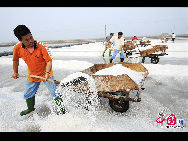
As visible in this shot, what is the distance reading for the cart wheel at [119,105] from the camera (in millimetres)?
3038

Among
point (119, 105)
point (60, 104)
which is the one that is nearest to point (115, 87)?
point (119, 105)

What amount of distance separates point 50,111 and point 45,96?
104 centimetres

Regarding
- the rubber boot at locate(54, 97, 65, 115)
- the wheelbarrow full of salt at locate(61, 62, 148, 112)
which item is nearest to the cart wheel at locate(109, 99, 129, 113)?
the wheelbarrow full of salt at locate(61, 62, 148, 112)

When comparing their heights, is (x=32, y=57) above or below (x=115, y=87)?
above

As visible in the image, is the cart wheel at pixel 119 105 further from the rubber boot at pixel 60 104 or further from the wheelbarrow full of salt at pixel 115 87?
the rubber boot at pixel 60 104

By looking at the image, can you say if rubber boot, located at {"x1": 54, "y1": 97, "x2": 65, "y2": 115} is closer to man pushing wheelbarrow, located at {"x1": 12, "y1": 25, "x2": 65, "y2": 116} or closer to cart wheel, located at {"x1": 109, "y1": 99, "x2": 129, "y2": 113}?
man pushing wheelbarrow, located at {"x1": 12, "y1": 25, "x2": 65, "y2": 116}

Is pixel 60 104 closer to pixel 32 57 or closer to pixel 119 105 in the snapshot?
pixel 32 57

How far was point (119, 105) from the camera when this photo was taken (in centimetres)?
310

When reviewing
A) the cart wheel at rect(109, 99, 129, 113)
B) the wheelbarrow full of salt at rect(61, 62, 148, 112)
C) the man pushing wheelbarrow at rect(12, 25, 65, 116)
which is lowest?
the cart wheel at rect(109, 99, 129, 113)

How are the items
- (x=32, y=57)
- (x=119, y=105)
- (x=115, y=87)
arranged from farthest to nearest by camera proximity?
(x=119, y=105) → (x=115, y=87) → (x=32, y=57)

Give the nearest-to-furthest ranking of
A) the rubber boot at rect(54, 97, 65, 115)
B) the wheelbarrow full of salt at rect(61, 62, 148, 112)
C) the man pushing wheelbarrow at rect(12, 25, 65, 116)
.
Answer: the man pushing wheelbarrow at rect(12, 25, 65, 116) < the wheelbarrow full of salt at rect(61, 62, 148, 112) < the rubber boot at rect(54, 97, 65, 115)

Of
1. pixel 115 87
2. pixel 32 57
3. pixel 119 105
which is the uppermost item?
pixel 32 57

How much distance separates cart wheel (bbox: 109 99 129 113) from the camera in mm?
3038
